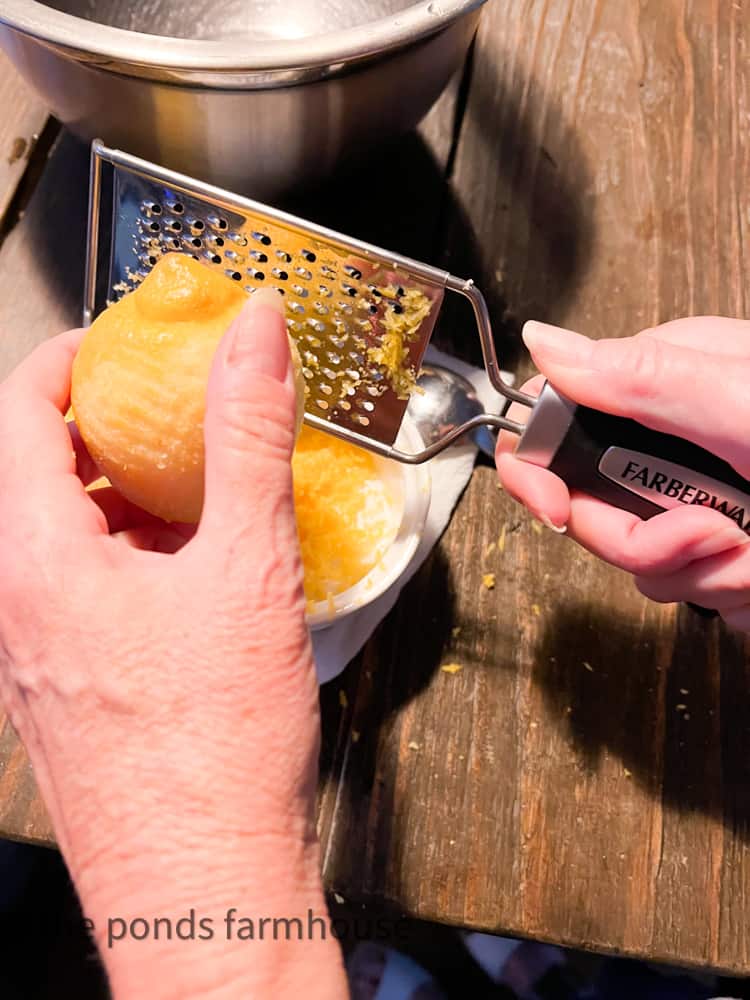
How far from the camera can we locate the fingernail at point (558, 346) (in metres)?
0.80

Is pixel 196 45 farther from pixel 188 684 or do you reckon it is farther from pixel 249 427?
pixel 188 684

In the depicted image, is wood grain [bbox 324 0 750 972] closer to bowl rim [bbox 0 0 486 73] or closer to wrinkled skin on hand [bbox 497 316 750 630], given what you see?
wrinkled skin on hand [bbox 497 316 750 630]

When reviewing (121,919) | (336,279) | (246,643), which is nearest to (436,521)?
(336,279)

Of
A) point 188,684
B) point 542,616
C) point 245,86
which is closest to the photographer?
point 188,684

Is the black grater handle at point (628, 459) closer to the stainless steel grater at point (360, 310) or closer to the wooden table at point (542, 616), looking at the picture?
the stainless steel grater at point (360, 310)

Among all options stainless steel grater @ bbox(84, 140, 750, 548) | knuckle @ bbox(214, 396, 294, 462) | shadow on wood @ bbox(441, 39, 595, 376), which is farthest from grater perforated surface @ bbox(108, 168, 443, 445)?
shadow on wood @ bbox(441, 39, 595, 376)

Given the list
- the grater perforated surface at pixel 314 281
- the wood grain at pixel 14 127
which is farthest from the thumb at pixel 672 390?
the wood grain at pixel 14 127

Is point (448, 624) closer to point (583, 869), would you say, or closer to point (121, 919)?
point (583, 869)

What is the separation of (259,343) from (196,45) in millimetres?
387

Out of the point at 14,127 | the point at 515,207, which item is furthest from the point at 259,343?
the point at 14,127

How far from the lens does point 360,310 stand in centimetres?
81

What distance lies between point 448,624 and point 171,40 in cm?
72

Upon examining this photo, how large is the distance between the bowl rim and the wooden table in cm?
31

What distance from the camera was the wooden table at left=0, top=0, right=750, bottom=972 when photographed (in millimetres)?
858
